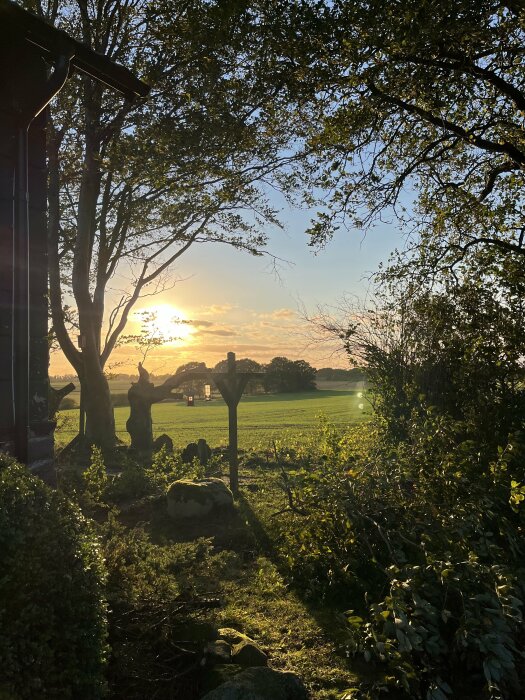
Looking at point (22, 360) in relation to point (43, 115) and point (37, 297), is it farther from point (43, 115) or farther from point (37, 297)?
point (43, 115)

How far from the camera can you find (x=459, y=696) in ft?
13.8

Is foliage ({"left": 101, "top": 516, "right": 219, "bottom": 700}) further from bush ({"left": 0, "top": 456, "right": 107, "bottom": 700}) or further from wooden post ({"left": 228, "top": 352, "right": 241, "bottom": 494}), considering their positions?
wooden post ({"left": 228, "top": 352, "right": 241, "bottom": 494})

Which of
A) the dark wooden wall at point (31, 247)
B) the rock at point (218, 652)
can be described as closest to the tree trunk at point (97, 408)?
the dark wooden wall at point (31, 247)

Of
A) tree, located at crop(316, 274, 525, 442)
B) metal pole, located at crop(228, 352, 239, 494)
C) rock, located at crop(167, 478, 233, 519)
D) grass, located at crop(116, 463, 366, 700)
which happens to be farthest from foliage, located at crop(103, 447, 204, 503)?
tree, located at crop(316, 274, 525, 442)

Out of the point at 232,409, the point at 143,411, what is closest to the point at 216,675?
the point at 232,409

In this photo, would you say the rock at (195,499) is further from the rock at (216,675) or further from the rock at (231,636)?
the rock at (216,675)

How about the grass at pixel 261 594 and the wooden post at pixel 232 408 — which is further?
the wooden post at pixel 232 408

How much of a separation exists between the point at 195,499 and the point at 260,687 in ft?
19.4

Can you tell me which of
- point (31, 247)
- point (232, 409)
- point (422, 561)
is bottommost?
point (422, 561)

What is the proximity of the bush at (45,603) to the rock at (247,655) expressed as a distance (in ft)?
3.78

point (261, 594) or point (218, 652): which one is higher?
point (218, 652)

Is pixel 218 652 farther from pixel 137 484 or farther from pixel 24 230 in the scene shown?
pixel 137 484

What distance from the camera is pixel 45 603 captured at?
3188 millimetres

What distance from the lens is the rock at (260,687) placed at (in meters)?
3.61
